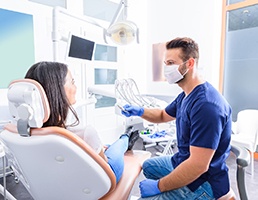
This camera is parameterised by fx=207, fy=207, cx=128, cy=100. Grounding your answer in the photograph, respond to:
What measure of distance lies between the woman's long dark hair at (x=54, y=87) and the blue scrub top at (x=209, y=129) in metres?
0.59

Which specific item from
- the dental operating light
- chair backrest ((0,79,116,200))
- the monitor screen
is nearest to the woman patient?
chair backrest ((0,79,116,200))

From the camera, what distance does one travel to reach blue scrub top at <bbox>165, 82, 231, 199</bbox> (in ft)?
3.00

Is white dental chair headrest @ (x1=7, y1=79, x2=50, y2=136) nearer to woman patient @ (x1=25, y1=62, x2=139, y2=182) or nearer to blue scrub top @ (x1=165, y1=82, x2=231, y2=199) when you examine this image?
woman patient @ (x1=25, y1=62, x2=139, y2=182)

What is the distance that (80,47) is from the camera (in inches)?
68.1

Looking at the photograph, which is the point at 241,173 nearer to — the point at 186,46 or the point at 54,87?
the point at 186,46

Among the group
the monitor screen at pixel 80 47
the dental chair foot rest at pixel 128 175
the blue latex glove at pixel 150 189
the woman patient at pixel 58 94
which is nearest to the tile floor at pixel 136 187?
the dental chair foot rest at pixel 128 175

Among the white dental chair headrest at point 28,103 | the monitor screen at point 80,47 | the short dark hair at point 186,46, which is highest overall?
the monitor screen at point 80,47

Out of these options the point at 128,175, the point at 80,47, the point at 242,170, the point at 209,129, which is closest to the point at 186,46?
the point at 209,129

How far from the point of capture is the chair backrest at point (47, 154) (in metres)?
0.70

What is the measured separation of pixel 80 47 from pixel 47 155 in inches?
46.2

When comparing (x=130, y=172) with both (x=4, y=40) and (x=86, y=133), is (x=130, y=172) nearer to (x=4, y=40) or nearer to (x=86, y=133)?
(x=86, y=133)

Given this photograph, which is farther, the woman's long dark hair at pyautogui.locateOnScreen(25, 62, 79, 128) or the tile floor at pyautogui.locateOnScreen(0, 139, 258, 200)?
the tile floor at pyautogui.locateOnScreen(0, 139, 258, 200)

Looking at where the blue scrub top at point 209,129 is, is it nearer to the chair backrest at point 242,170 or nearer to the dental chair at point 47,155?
the chair backrest at point 242,170

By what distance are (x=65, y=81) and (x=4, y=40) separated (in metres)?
1.77
